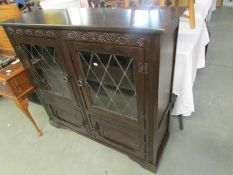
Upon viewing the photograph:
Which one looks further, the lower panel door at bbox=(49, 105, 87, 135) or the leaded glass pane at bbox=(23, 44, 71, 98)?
the lower panel door at bbox=(49, 105, 87, 135)

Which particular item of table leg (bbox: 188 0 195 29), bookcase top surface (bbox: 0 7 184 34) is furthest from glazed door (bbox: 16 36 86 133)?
table leg (bbox: 188 0 195 29)

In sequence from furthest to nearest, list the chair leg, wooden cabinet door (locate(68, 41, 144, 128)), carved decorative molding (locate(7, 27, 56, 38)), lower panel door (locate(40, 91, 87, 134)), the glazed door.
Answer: the chair leg
lower panel door (locate(40, 91, 87, 134))
the glazed door
carved decorative molding (locate(7, 27, 56, 38))
wooden cabinet door (locate(68, 41, 144, 128))

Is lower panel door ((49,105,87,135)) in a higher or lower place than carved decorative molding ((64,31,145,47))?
lower

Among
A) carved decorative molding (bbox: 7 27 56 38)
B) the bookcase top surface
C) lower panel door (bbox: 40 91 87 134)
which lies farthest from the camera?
lower panel door (bbox: 40 91 87 134)

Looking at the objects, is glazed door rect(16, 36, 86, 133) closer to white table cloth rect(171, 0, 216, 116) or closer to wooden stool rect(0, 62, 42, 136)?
wooden stool rect(0, 62, 42, 136)

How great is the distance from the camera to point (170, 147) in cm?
146

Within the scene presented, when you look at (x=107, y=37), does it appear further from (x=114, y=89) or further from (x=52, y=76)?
(x=52, y=76)

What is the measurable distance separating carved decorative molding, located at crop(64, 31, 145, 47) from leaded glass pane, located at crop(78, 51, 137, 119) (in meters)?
0.08

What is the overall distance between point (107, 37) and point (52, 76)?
2.26 ft

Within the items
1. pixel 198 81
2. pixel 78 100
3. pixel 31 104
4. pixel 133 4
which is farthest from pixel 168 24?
pixel 31 104

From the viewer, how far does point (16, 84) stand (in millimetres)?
1428

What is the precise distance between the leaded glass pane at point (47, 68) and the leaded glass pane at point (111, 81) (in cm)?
25

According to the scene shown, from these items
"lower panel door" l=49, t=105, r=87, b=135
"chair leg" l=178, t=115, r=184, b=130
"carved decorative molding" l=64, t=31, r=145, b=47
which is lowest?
"chair leg" l=178, t=115, r=184, b=130

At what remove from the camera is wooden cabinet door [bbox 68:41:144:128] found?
850mm
